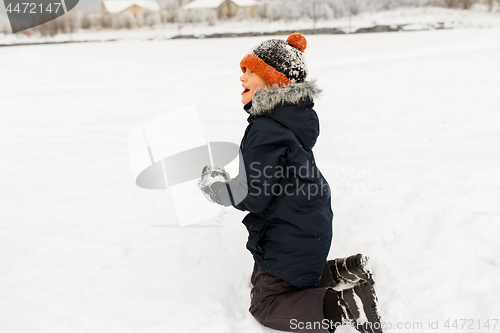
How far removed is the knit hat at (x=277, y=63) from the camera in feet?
4.52

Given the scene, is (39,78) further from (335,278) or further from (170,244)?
(335,278)

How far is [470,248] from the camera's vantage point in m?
1.76

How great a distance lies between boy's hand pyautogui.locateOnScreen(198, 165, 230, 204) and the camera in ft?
4.90

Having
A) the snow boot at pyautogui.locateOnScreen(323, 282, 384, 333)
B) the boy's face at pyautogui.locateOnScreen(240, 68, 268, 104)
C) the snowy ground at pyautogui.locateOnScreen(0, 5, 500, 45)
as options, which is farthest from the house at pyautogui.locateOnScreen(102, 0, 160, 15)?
the snow boot at pyautogui.locateOnScreen(323, 282, 384, 333)

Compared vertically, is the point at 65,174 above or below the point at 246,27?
below

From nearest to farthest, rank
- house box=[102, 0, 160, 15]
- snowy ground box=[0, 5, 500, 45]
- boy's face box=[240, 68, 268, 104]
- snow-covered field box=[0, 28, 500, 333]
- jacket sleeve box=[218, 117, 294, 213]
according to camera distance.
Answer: jacket sleeve box=[218, 117, 294, 213], boy's face box=[240, 68, 268, 104], snow-covered field box=[0, 28, 500, 333], snowy ground box=[0, 5, 500, 45], house box=[102, 0, 160, 15]

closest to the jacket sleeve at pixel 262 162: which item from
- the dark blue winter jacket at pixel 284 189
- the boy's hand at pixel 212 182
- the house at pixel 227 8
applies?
the dark blue winter jacket at pixel 284 189

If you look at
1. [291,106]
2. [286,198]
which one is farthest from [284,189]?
[291,106]

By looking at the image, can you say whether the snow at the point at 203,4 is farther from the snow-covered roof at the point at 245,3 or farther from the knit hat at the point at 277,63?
the knit hat at the point at 277,63

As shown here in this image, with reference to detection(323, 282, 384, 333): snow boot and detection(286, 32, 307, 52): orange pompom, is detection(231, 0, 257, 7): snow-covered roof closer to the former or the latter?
detection(286, 32, 307, 52): orange pompom

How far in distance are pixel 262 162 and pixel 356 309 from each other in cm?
67

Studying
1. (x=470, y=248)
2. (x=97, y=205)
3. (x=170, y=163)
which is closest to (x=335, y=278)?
(x=470, y=248)

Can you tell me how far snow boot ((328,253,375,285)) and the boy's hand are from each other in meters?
0.65

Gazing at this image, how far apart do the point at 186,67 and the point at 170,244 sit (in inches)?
242
